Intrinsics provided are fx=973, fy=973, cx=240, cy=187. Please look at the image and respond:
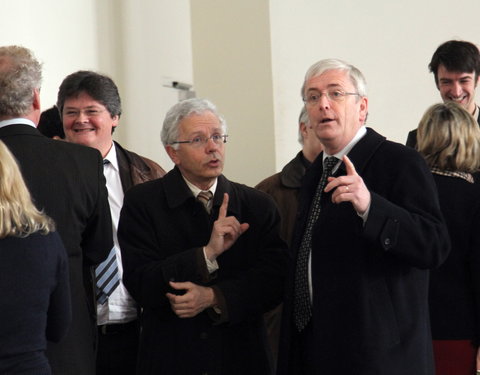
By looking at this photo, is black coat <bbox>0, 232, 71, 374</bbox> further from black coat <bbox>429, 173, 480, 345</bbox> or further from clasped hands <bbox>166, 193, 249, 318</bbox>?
black coat <bbox>429, 173, 480, 345</bbox>

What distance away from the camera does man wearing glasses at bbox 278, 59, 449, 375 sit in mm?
2924

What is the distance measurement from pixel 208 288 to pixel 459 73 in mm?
2236

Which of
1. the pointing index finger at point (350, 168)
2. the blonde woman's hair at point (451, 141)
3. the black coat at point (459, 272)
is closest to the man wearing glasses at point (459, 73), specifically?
the blonde woman's hair at point (451, 141)

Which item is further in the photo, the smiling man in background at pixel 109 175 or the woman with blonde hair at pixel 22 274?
the smiling man in background at pixel 109 175

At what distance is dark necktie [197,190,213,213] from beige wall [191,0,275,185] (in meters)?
2.93

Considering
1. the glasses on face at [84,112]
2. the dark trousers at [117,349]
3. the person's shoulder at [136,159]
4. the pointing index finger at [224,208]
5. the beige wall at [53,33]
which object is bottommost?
the dark trousers at [117,349]

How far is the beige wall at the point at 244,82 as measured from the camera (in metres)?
6.60

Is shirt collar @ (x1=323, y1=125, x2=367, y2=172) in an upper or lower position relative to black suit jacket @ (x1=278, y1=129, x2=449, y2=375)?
upper

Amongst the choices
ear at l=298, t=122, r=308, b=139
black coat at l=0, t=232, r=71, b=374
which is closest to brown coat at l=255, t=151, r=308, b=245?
ear at l=298, t=122, r=308, b=139

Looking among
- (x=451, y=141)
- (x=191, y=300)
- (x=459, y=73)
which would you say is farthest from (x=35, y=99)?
(x=459, y=73)

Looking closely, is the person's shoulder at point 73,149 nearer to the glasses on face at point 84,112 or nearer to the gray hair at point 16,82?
the gray hair at point 16,82

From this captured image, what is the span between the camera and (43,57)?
18.2 feet

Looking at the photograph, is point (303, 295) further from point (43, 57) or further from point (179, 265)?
point (43, 57)

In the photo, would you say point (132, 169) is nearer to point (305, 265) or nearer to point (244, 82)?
point (305, 265)
